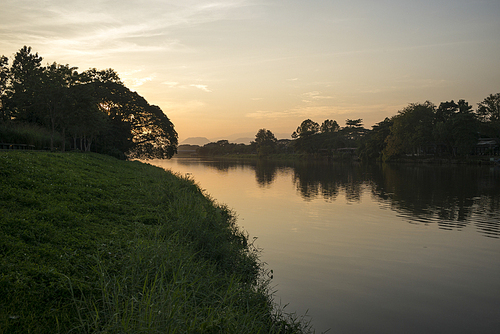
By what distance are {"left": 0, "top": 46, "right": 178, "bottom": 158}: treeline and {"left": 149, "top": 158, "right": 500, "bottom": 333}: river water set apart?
Result: 739 inches

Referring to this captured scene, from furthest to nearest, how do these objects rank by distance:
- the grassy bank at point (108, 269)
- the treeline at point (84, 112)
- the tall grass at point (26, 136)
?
the treeline at point (84, 112), the tall grass at point (26, 136), the grassy bank at point (108, 269)

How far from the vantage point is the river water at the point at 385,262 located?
798 centimetres

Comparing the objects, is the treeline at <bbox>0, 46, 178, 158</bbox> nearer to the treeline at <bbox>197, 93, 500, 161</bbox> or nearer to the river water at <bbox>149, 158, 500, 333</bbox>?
the river water at <bbox>149, 158, 500, 333</bbox>

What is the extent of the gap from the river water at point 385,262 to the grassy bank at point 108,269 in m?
1.46

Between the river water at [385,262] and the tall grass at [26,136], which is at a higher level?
the tall grass at [26,136]

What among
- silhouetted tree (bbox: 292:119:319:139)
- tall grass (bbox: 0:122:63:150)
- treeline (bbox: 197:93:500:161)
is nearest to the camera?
tall grass (bbox: 0:122:63:150)

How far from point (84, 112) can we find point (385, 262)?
29.3 metres

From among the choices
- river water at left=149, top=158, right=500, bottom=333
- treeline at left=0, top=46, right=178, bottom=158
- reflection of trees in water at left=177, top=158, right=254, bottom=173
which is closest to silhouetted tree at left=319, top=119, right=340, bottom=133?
reflection of trees in water at left=177, top=158, right=254, bottom=173

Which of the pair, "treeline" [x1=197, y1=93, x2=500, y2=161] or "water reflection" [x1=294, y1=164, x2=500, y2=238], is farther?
"treeline" [x1=197, y1=93, x2=500, y2=161]

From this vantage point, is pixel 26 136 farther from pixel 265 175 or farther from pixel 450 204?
pixel 450 204

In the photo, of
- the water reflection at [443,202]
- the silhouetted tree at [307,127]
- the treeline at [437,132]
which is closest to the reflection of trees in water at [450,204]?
the water reflection at [443,202]

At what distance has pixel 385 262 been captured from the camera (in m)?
11.8

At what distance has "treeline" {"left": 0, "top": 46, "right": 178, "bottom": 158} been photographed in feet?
96.2

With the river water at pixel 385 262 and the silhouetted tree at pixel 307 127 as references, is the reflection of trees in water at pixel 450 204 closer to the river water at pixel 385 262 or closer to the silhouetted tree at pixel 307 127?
the river water at pixel 385 262
